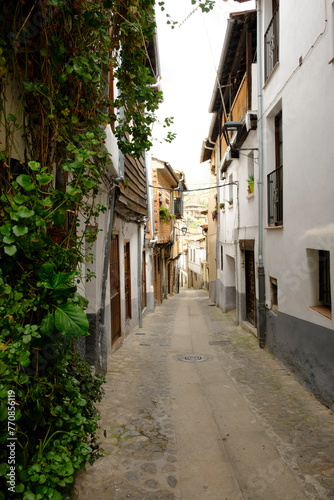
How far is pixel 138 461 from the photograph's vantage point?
3.61m

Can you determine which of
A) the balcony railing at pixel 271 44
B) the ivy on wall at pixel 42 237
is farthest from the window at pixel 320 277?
the balcony railing at pixel 271 44

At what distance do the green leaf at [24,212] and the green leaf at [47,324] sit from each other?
0.62 m

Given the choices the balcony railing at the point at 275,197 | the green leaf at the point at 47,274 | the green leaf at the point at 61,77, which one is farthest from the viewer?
the balcony railing at the point at 275,197

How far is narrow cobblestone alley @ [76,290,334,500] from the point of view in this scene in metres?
3.21

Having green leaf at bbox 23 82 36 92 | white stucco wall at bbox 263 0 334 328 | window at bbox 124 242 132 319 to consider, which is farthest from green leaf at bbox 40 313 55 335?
window at bbox 124 242 132 319

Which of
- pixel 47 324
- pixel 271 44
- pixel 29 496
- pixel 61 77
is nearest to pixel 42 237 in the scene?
pixel 47 324

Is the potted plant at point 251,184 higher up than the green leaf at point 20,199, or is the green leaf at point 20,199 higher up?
the potted plant at point 251,184

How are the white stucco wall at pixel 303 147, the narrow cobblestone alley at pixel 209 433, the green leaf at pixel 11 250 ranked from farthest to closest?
the white stucco wall at pixel 303 147, the narrow cobblestone alley at pixel 209 433, the green leaf at pixel 11 250

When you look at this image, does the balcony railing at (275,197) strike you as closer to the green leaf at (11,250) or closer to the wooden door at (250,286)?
the wooden door at (250,286)

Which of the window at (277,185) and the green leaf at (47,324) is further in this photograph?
the window at (277,185)

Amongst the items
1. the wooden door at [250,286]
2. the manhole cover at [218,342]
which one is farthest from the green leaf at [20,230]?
the wooden door at [250,286]

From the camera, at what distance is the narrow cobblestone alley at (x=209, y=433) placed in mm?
3207

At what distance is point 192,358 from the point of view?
25.0 feet

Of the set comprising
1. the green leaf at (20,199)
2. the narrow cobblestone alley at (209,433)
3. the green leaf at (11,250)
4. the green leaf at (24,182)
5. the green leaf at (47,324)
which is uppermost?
the green leaf at (24,182)
